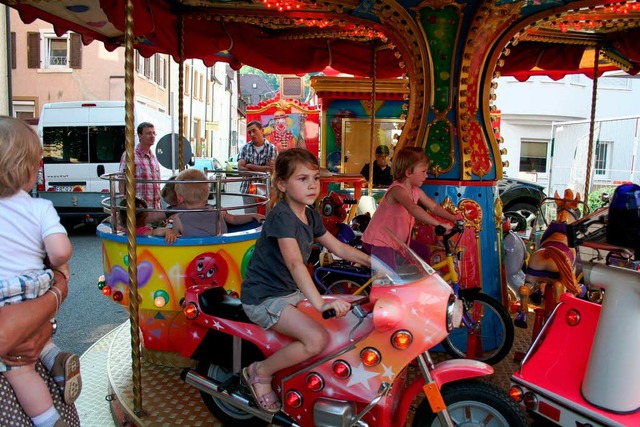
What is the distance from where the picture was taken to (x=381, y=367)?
248 cm

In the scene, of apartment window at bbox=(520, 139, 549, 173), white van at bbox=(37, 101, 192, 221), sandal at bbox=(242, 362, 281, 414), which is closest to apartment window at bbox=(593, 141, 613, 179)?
apartment window at bbox=(520, 139, 549, 173)

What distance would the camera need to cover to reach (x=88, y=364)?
432cm

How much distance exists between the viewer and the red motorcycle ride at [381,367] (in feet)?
7.77

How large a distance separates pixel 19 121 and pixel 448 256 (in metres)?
3.01

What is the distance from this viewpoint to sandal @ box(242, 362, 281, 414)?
2734mm

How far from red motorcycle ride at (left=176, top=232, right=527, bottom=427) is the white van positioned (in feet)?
30.6

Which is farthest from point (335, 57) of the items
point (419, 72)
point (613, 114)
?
point (613, 114)

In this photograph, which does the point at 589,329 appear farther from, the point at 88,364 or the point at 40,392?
the point at 88,364

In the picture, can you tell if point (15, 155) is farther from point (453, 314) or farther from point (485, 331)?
point (485, 331)

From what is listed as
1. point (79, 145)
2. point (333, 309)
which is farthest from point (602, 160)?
point (333, 309)

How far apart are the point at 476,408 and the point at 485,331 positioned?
5.76ft

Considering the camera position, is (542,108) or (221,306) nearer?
(221,306)

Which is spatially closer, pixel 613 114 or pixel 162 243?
pixel 162 243

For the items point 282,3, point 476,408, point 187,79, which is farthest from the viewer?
point 187,79
